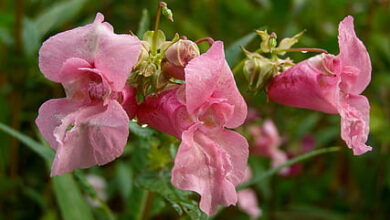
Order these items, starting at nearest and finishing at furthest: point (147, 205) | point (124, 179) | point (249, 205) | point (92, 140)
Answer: point (92, 140)
point (147, 205)
point (124, 179)
point (249, 205)

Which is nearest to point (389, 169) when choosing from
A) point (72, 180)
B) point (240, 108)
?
point (72, 180)

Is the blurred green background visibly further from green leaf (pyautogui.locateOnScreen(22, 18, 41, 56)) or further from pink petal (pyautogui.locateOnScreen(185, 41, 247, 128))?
pink petal (pyautogui.locateOnScreen(185, 41, 247, 128))

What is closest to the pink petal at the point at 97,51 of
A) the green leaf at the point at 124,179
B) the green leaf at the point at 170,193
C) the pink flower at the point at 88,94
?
the pink flower at the point at 88,94

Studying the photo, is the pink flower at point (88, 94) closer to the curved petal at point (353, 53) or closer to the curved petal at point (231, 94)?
the curved petal at point (231, 94)

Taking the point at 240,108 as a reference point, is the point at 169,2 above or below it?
below

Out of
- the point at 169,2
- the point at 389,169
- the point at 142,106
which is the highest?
the point at 142,106

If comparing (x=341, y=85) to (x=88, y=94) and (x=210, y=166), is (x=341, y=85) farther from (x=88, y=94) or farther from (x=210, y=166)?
(x=88, y=94)

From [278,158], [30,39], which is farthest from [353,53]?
[278,158]

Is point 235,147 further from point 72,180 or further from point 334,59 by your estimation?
point 72,180
